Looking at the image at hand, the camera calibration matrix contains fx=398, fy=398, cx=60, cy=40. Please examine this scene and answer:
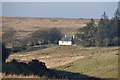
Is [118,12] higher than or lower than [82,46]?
higher

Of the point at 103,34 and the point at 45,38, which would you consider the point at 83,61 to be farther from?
the point at 45,38

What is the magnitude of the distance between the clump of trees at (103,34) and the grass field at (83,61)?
2.44 metres

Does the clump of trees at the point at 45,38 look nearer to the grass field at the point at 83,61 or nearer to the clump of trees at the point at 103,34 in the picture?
the grass field at the point at 83,61

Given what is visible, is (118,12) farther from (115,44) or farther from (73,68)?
(73,68)

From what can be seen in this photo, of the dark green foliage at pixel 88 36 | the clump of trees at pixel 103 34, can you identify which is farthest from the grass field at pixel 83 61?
the clump of trees at pixel 103 34

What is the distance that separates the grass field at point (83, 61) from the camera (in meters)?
34.8

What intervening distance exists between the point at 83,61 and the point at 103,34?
19.5 metres

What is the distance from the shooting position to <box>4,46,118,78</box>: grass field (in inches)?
1372

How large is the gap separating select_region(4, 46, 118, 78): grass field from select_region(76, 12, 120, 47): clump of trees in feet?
8.01

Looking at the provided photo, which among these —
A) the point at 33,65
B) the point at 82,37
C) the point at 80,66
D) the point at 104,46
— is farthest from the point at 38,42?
the point at 33,65

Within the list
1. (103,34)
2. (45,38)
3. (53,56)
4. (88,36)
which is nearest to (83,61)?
(53,56)

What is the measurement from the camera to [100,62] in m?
41.2

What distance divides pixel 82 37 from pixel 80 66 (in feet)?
88.3

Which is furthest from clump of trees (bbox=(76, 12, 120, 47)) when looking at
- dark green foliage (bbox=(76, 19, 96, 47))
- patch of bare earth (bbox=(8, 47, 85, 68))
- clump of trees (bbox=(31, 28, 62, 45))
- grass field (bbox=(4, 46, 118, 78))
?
clump of trees (bbox=(31, 28, 62, 45))
